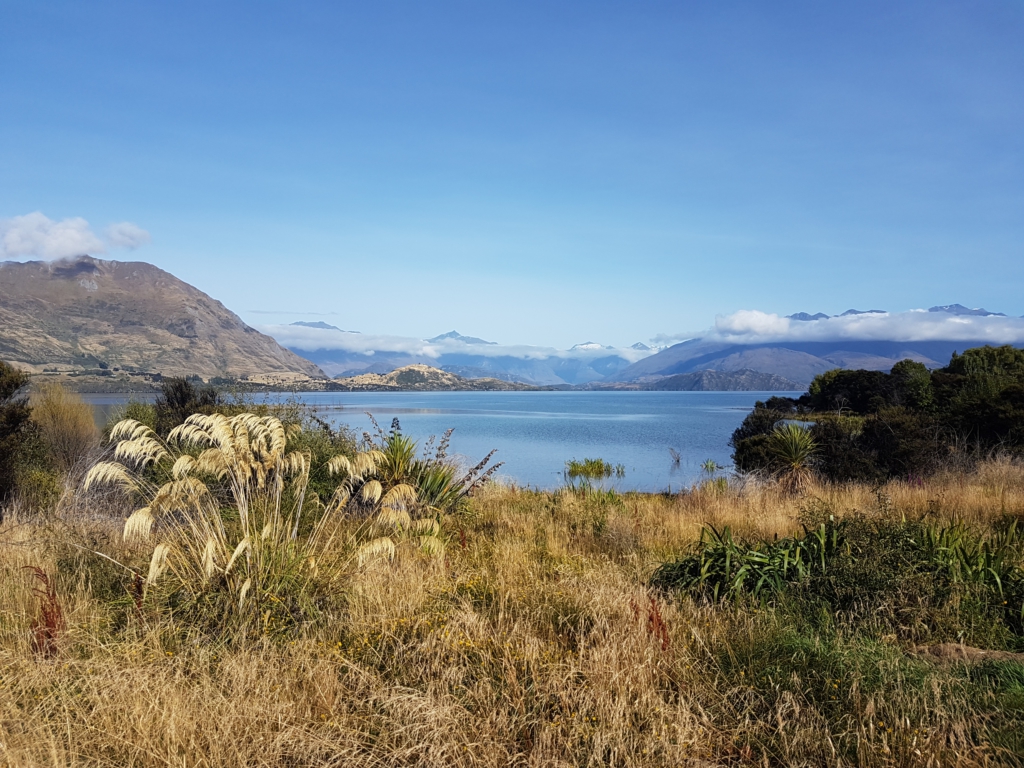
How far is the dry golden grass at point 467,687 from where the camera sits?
343 centimetres

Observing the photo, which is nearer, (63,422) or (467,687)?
(467,687)

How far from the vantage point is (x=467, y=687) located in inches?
163

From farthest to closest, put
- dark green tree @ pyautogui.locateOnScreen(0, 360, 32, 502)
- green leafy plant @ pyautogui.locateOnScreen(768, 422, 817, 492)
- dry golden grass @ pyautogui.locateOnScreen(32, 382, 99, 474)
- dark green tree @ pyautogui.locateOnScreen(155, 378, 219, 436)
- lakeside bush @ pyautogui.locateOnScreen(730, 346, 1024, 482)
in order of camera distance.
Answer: dark green tree @ pyautogui.locateOnScreen(155, 378, 219, 436)
dry golden grass @ pyautogui.locateOnScreen(32, 382, 99, 474)
green leafy plant @ pyautogui.locateOnScreen(768, 422, 817, 492)
lakeside bush @ pyautogui.locateOnScreen(730, 346, 1024, 482)
dark green tree @ pyautogui.locateOnScreen(0, 360, 32, 502)

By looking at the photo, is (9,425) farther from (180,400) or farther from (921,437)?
(921,437)

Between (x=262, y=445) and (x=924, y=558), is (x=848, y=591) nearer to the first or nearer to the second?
(x=924, y=558)

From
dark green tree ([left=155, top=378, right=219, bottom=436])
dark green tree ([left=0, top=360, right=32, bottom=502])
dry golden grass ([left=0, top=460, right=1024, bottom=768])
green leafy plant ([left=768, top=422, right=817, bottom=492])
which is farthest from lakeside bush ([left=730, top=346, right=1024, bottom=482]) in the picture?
dark green tree ([left=0, top=360, right=32, bottom=502])

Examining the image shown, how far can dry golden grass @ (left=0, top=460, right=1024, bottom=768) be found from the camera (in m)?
3.43

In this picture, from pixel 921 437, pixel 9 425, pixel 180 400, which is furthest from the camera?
pixel 180 400

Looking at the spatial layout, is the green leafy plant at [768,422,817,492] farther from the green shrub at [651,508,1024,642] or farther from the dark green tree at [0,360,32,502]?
the dark green tree at [0,360,32,502]

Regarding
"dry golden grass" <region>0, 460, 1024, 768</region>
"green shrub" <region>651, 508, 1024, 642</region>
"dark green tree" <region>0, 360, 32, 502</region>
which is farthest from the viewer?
"dark green tree" <region>0, 360, 32, 502</region>

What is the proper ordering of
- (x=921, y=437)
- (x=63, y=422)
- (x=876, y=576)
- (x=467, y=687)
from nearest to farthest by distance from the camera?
(x=467, y=687), (x=876, y=576), (x=921, y=437), (x=63, y=422)

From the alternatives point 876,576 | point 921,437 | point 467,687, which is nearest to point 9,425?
point 467,687

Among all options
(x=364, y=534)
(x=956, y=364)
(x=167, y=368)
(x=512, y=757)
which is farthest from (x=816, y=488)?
(x=167, y=368)

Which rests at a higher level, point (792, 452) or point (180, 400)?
point (180, 400)
